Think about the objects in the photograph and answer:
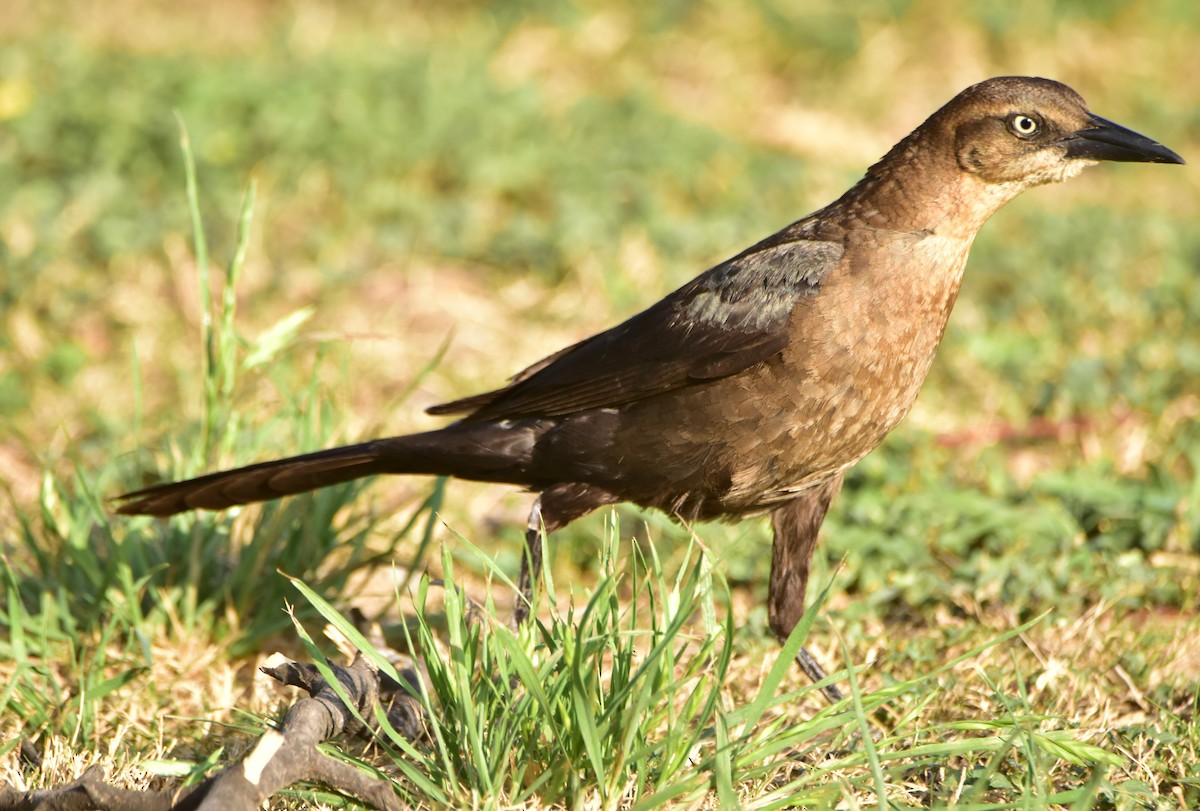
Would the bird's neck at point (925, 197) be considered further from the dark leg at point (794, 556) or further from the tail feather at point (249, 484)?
the tail feather at point (249, 484)

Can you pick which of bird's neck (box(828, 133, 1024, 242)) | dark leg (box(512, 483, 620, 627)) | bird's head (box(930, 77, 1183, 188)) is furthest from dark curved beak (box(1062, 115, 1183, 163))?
dark leg (box(512, 483, 620, 627))

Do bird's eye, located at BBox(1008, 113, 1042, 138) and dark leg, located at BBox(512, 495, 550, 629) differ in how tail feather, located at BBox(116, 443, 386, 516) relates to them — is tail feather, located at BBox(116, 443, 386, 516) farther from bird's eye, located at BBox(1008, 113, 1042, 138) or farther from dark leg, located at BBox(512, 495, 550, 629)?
bird's eye, located at BBox(1008, 113, 1042, 138)

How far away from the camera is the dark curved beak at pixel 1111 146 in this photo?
3.18 meters

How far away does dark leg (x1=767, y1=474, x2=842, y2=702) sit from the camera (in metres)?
3.32

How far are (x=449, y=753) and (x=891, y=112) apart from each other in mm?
6329

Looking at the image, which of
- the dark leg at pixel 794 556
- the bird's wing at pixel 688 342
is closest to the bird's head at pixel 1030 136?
the bird's wing at pixel 688 342

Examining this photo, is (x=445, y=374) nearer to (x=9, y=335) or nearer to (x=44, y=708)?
(x=9, y=335)

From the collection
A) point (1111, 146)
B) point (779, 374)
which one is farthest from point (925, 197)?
point (779, 374)

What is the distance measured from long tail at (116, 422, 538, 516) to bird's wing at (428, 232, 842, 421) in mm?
86

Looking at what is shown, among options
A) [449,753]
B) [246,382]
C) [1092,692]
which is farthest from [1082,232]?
[449,753]

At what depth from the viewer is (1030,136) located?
10.6 feet

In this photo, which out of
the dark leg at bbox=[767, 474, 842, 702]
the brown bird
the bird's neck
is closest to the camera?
the brown bird

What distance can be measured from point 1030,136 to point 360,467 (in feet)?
6.10

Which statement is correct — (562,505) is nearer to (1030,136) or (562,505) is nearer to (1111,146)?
(1030,136)
